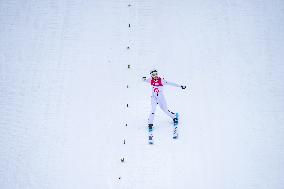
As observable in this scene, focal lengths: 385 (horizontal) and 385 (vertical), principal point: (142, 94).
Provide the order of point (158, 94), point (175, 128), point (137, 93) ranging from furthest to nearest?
point (137, 93)
point (175, 128)
point (158, 94)

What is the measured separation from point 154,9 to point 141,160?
5.39m

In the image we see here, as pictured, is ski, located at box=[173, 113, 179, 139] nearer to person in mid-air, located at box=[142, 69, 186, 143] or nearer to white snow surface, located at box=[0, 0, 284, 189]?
person in mid-air, located at box=[142, 69, 186, 143]

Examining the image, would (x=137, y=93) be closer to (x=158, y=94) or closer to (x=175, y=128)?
(x=158, y=94)

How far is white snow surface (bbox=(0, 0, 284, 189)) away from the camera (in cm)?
718

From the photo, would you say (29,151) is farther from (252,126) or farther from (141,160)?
(252,126)

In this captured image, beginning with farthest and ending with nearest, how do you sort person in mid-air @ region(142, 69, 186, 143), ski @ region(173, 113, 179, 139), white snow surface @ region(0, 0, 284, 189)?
ski @ region(173, 113, 179, 139) → person in mid-air @ region(142, 69, 186, 143) → white snow surface @ region(0, 0, 284, 189)

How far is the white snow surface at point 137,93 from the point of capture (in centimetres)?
718

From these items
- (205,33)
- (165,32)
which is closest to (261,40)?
(205,33)

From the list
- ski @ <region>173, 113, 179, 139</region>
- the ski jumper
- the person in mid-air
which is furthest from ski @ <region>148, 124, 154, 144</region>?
ski @ <region>173, 113, 179, 139</region>

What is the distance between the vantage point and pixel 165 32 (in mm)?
10688

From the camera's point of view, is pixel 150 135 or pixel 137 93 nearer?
pixel 150 135

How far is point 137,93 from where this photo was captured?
909 cm

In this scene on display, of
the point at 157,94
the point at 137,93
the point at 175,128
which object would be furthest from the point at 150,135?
the point at 137,93

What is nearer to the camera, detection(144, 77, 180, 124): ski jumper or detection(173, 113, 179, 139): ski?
detection(144, 77, 180, 124): ski jumper
